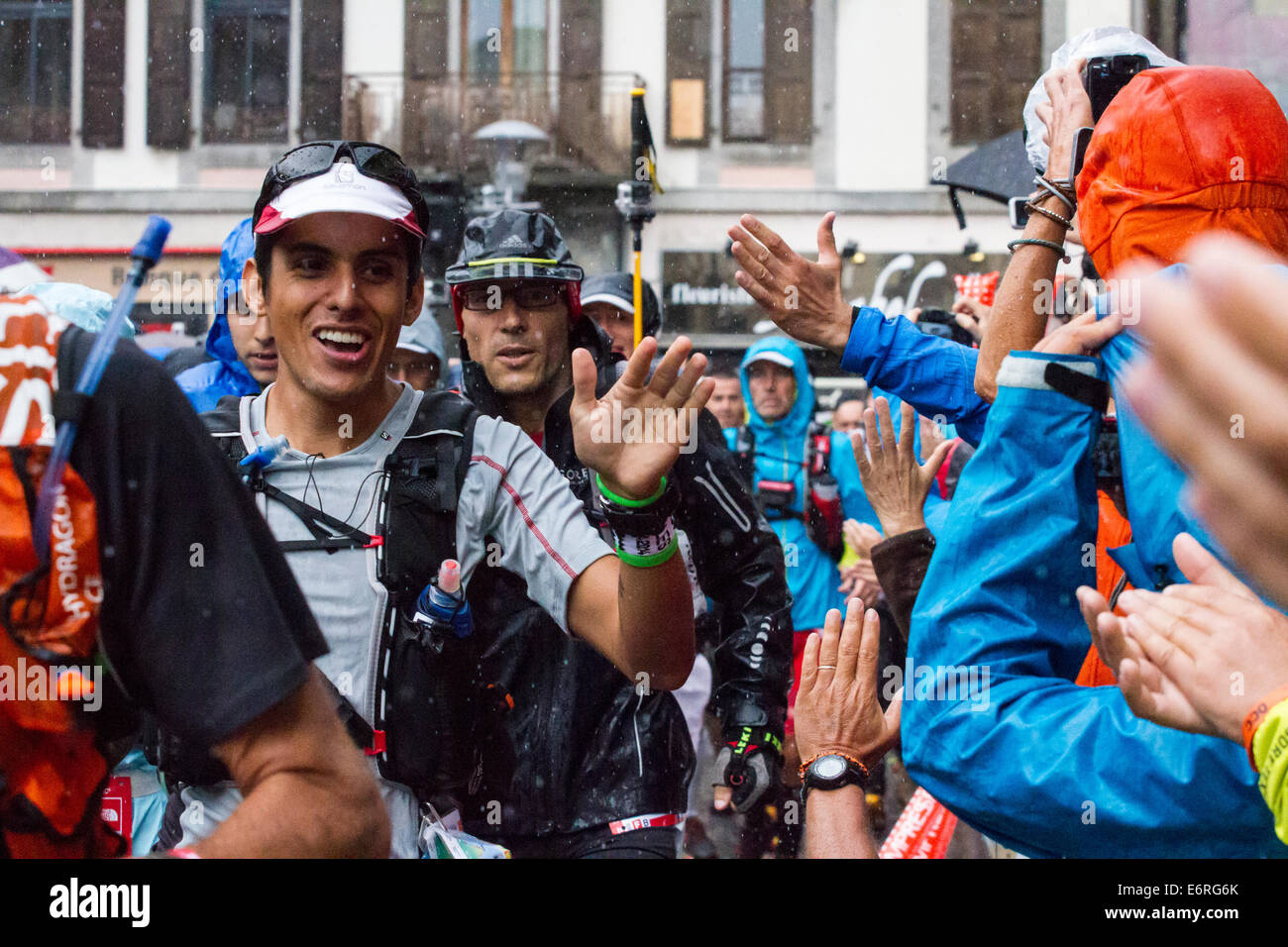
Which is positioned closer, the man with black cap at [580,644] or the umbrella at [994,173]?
the man with black cap at [580,644]

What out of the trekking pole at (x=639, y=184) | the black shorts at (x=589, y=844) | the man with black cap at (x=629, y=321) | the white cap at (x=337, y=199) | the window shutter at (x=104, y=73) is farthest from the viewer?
the window shutter at (x=104, y=73)

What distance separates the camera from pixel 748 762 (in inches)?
112

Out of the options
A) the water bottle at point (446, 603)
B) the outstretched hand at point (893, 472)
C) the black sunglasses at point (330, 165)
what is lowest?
the water bottle at point (446, 603)

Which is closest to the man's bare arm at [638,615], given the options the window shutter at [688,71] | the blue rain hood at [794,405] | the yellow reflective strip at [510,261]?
the yellow reflective strip at [510,261]

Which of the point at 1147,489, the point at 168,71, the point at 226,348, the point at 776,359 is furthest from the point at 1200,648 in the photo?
the point at 168,71

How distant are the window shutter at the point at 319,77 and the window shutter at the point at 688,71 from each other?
4294mm

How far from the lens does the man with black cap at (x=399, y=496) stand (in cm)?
191

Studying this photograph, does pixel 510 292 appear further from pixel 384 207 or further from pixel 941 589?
pixel 941 589

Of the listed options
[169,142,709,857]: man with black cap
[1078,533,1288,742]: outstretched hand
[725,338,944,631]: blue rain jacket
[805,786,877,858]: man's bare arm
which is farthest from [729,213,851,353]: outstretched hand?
[725,338,944,631]: blue rain jacket

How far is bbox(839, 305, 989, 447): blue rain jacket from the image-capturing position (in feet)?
8.14

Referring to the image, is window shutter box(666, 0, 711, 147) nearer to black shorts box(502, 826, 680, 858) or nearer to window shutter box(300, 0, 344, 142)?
window shutter box(300, 0, 344, 142)

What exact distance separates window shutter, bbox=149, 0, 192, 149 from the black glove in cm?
1490

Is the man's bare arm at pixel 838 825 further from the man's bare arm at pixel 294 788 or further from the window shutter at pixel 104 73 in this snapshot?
the window shutter at pixel 104 73

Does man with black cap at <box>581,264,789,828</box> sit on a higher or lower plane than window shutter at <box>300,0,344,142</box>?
lower
